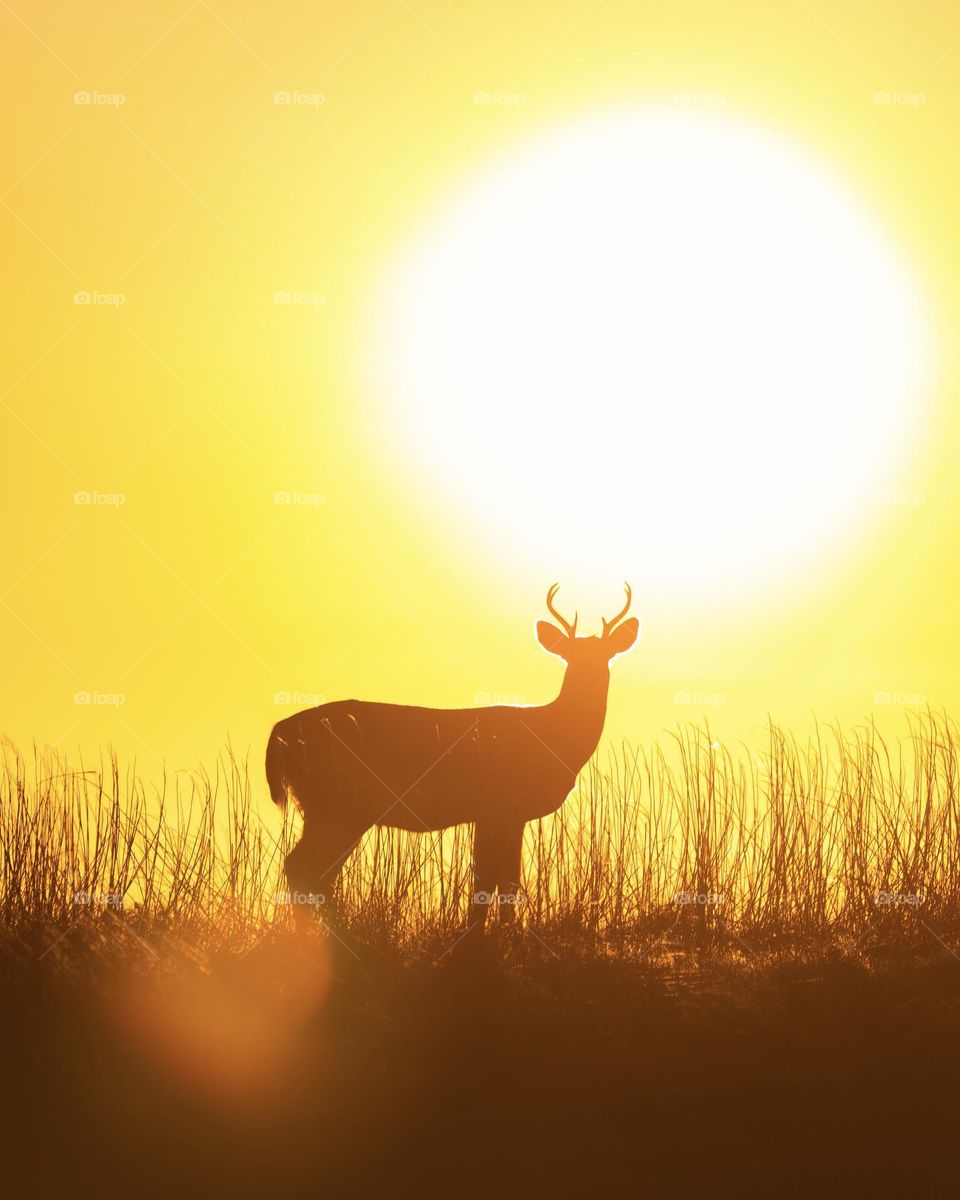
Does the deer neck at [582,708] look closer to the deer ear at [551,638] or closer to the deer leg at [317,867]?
the deer ear at [551,638]

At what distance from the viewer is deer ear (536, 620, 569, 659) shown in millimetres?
11703

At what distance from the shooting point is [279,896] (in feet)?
30.9

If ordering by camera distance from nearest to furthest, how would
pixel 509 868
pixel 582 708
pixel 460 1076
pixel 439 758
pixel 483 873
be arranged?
pixel 460 1076
pixel 483 873
pixel 509 868
pixel 439 758
pixel 582 708

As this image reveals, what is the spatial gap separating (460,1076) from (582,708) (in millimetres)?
3805

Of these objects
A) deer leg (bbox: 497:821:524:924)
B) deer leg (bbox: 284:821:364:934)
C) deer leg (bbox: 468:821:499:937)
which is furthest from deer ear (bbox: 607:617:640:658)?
deer leg (bbox: 284:821:364:934)

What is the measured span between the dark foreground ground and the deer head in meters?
3.00

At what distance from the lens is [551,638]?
38.5ft

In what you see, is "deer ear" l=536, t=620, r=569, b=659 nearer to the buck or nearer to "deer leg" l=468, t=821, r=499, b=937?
the buck

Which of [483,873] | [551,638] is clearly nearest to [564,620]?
[551,638]

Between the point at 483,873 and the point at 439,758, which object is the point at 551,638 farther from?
the point at 483,873

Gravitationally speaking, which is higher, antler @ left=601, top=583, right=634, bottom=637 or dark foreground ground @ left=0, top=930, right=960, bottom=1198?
antler @ left=601, top=583, right=634, bottom=637

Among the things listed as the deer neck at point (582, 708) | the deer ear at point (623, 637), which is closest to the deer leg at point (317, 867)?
the deer neck at point (582, 708)

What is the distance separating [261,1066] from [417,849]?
6.34 ft


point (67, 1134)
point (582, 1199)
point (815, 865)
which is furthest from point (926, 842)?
point (67, 1134)
